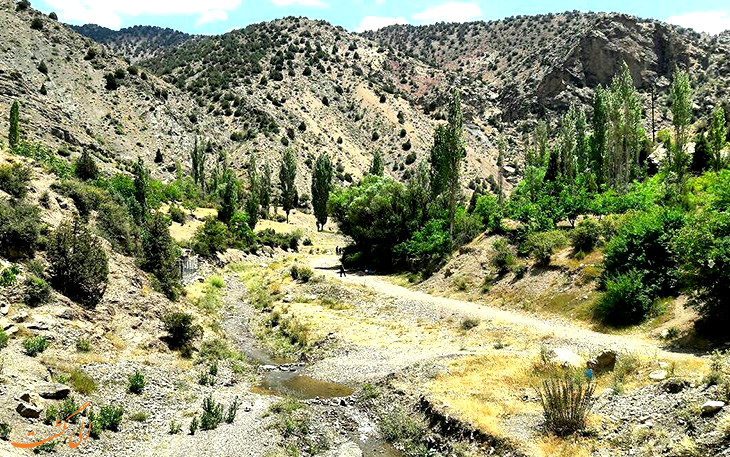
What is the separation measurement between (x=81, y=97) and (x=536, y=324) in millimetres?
78976

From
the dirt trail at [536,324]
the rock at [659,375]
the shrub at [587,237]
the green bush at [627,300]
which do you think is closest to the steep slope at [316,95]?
the dirt trail at [536,324]

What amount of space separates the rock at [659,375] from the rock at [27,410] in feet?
57.1

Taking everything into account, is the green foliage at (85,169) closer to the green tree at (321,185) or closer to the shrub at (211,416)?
the shrub at (211,416)

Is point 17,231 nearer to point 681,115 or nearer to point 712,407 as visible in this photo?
point 712,407

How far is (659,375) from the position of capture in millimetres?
14953

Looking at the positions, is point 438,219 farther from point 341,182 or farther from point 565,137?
point 341,182

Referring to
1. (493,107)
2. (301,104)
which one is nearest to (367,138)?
(301,104)

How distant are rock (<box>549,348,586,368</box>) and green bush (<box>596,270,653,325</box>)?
5806 millimetres

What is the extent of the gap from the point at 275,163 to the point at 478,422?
84.9m

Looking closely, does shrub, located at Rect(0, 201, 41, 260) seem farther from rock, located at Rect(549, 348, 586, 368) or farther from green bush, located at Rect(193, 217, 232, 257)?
Result: green bush, located at Rect(193, 217, 232, 257)

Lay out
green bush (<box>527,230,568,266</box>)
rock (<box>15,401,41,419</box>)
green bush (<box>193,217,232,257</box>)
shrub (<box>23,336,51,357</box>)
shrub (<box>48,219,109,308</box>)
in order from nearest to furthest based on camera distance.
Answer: rock (<box>15,401,41,419</box>), shrub (<box>23,336,51,357</box>), shrub (<box>48,219,109,308</box>), green bush (<box>527,230,568,266</box>), green bush (<box>193,217,232,257</box>)

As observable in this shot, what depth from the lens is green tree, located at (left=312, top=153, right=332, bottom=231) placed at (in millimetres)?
76000

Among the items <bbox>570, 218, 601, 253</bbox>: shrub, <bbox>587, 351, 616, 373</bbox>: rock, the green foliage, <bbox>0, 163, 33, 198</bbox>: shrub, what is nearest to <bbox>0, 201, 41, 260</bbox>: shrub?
<bbox>0, 163, 33, 198</bbox>: shrub

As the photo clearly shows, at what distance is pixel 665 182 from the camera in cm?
4291
